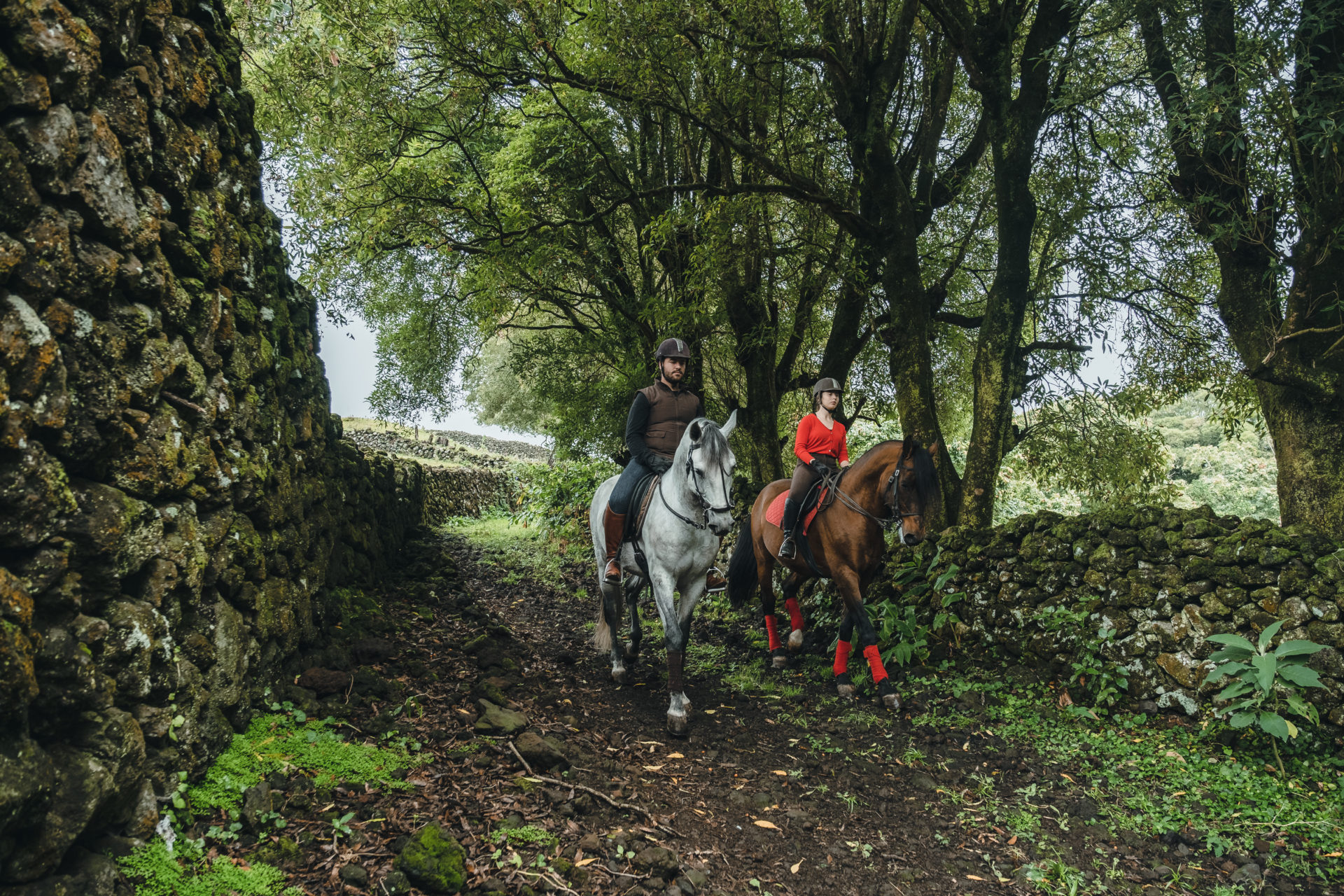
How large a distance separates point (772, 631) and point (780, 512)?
140 cm

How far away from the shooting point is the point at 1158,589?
230 inches

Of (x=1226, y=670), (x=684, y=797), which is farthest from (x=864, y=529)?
(x=684, y=797)

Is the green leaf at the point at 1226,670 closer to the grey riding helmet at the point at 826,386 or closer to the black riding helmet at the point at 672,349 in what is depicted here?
the grey riding helmet at the point at 826,386

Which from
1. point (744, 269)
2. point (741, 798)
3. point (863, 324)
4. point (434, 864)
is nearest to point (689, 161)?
point (744, 269)

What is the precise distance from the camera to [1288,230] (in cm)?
643

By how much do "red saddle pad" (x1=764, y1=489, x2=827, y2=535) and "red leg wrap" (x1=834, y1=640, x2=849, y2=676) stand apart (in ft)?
3.84

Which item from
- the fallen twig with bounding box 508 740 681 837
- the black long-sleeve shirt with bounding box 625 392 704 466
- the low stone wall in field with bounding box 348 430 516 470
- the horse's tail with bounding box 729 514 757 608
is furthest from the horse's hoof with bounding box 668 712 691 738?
the low stone wall in field with bounding box 348 430 516 470

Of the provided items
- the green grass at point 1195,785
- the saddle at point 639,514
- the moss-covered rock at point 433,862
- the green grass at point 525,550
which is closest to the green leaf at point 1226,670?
the green grass at point 1195,785

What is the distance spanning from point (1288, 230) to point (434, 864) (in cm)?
846

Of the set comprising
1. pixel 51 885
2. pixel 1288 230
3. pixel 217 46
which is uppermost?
pixel 1288 230

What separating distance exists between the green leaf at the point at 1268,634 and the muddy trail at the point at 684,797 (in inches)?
55.2

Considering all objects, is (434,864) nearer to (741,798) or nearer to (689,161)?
(741,798)

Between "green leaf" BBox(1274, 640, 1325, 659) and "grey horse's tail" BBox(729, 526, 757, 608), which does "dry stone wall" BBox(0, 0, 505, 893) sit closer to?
"grey horse's tail" BBox(729, 526, 757, 608)

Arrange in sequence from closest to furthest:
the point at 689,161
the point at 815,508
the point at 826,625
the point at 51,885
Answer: the point at 51,885, the point at 815,508, the point at 826,625, the point at 689,161
